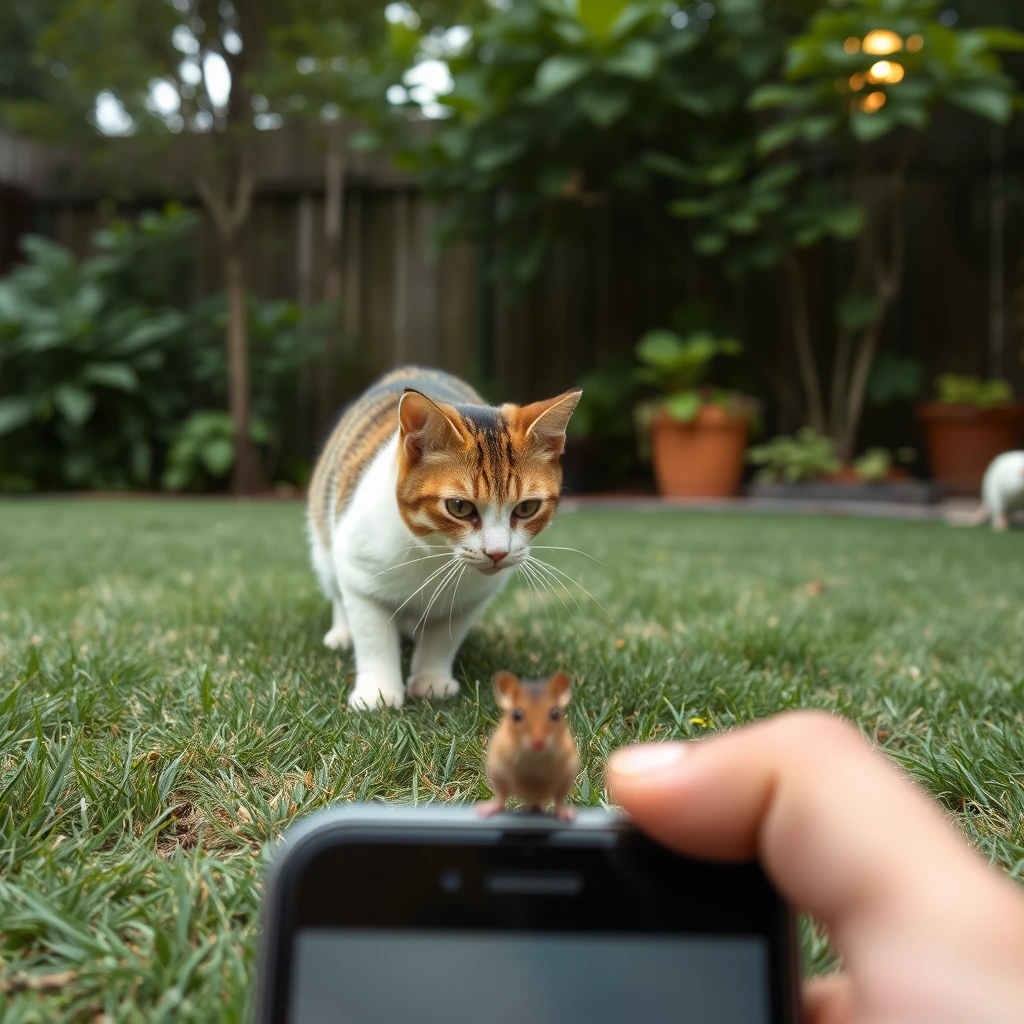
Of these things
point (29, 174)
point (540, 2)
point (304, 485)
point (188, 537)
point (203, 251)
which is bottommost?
point (304, 485)

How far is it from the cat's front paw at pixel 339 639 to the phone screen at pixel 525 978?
1448mm

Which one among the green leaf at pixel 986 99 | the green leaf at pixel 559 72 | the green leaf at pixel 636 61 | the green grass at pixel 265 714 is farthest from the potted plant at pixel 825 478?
the green grass at pixel 265 714

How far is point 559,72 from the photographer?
6219 millimetres

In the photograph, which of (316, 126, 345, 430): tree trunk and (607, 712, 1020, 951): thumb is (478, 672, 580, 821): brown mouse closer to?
(607, 712, 1020, 951): thumb

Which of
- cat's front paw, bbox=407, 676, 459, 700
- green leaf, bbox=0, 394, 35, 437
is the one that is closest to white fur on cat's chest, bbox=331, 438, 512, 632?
cat's front paw, bbox=407, 676, 459, 700

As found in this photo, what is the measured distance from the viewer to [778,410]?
797 centimetres

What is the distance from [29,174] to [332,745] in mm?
10237

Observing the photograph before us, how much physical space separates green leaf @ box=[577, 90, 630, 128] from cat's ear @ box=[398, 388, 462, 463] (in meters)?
5.57

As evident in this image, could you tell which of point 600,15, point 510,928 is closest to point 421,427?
point 510,928

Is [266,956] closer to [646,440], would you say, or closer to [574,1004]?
[574,1004]

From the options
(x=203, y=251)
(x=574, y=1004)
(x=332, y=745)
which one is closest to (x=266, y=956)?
(x=574, y=1004)

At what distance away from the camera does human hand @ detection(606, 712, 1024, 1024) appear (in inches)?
18.9

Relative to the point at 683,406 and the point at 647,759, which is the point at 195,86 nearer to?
the point at 683,406

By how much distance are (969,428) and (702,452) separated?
204 cm
